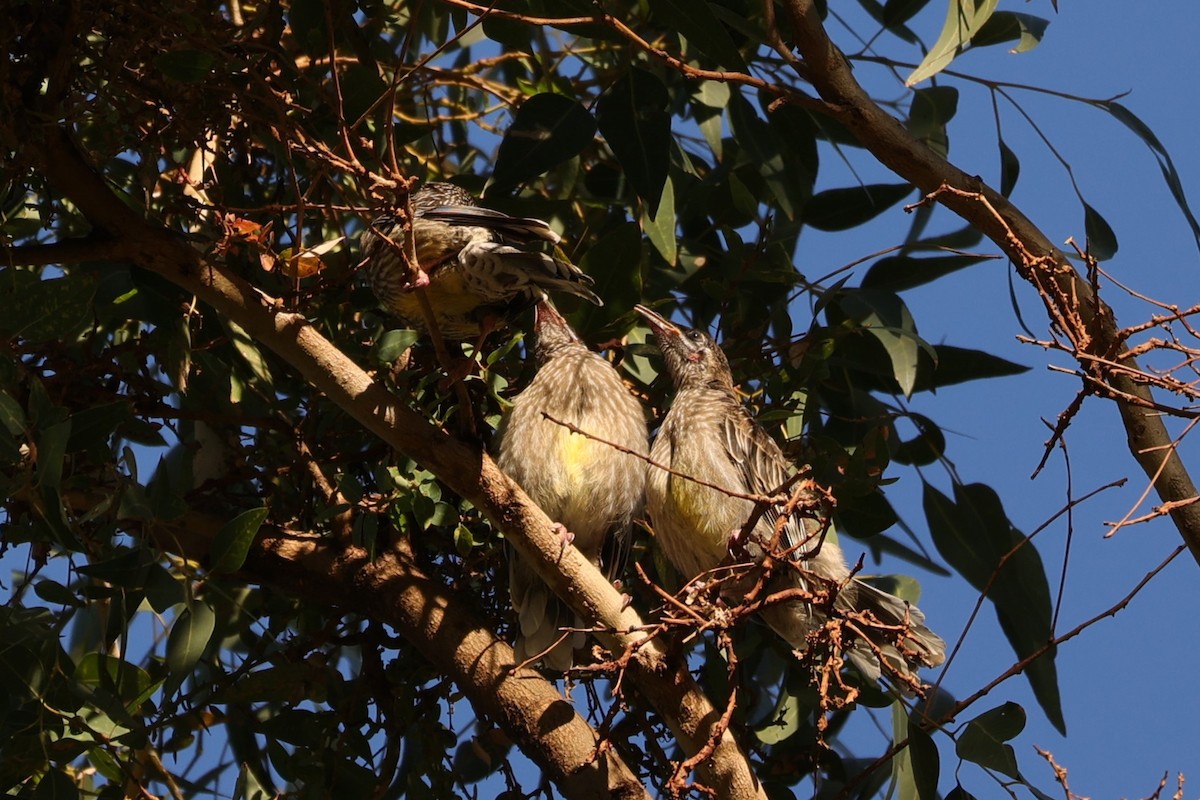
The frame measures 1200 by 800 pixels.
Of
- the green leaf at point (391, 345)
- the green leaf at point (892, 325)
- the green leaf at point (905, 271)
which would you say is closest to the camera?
the green leaf at point (391, 345)

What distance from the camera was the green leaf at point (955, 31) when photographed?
2.30 metres

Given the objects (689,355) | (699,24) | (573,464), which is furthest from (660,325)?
(699,24)

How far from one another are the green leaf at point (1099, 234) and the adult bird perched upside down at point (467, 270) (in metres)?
0.87

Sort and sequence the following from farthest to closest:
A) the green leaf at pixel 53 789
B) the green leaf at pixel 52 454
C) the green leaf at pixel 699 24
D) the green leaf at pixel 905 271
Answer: the green leaf at pixel 905 271 < the green leaf at pixel 699 24 < the green leaf at pixel 53 789 < the green leaf at pixel 52 454

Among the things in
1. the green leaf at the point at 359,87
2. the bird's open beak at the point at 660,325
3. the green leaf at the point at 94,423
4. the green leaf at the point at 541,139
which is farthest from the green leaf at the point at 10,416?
the bird's open beak at the point at 660,325

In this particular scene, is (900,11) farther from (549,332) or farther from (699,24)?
(549,332)

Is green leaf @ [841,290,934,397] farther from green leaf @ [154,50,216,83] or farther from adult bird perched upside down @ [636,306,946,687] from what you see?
green leaf @ [154,50,216,83]

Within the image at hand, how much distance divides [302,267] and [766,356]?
0.92 meters

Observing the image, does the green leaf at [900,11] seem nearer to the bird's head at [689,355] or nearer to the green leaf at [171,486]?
the bird's head at [689,355]

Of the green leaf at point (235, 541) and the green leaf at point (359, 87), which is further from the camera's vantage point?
the green leaf at point (359, 87)

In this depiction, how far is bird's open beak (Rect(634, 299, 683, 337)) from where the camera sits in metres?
2.75

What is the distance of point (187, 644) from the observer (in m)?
2.05

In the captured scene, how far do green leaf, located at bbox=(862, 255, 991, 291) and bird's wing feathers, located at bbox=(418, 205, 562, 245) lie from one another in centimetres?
85

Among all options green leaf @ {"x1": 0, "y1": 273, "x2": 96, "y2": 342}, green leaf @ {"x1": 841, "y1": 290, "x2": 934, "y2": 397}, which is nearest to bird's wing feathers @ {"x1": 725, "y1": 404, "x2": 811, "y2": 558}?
green leaf @ {"x1": 841, "y1": 290, "x2": 934, "y2": 397}
